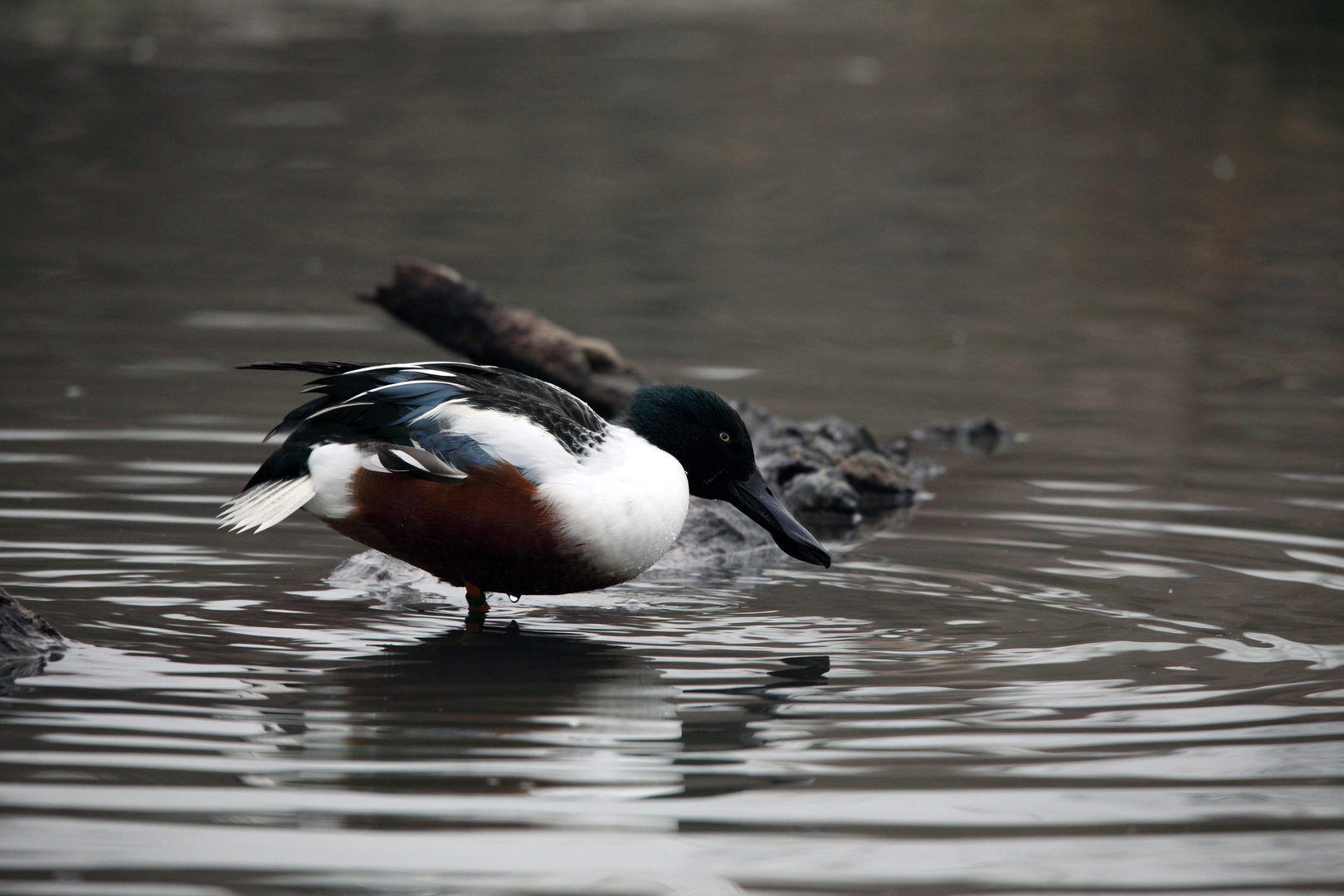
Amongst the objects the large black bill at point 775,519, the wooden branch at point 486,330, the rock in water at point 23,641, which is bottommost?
the rock in water at point 23,641

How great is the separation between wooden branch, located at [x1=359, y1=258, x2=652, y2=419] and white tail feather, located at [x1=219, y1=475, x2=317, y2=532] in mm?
2994

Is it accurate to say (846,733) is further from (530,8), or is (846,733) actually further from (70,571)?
(530,8)

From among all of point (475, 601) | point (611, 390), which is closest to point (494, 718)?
point (475, 601)

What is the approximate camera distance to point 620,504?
497 cm

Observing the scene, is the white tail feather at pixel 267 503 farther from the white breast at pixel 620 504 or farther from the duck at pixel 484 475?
the white breast at pixel 620 504

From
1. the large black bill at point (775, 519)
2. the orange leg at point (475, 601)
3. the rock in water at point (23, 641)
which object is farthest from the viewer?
the large black bill at point (775, 519)

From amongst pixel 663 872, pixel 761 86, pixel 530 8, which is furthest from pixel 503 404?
pixel 530 8

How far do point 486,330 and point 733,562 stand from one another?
7.40 feet

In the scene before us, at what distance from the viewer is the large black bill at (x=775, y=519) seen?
5555mm

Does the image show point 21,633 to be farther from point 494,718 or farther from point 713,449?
point 713,449

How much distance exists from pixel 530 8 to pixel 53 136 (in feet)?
41.4

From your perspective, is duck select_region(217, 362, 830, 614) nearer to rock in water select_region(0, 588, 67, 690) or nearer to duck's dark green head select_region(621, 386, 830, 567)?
duck's dark green head select_region(621, 386, 830, 567)

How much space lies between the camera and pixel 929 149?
19.5 m

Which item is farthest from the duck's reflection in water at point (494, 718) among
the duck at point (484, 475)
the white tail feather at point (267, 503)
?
the white tail feather at point (267, 503)
